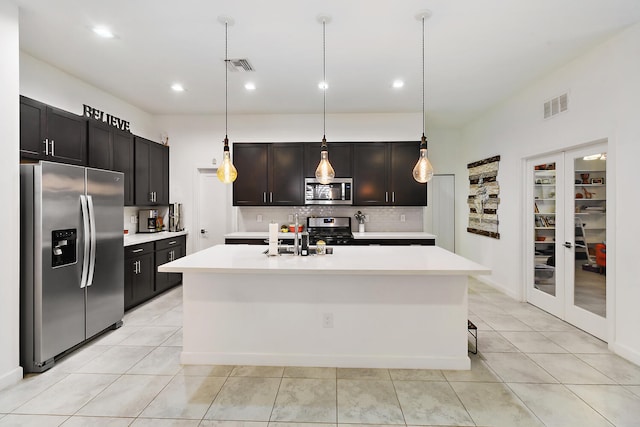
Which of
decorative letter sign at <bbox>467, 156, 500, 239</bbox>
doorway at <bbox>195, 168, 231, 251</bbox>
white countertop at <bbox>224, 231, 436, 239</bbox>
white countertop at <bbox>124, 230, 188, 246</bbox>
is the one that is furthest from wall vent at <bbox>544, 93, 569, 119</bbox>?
white countertop at <bbox>124, 230, 188, 246</bbox>

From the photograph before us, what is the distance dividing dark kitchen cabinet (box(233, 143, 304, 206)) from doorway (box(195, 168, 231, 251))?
38cm

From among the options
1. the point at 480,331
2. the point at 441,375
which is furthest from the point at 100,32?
the point at 480,331

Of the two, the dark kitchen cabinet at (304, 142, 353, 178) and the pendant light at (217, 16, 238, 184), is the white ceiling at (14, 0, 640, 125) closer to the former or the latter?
the pendant light at (217, 16, 238, 184)

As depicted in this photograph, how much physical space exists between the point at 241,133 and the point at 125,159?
182 cm

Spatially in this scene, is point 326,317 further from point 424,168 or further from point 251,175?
point 251,175

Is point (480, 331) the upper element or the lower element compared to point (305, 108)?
lower

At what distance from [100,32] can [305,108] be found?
280 centimetres

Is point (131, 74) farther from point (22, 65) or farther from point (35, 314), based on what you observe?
point (35, 314)

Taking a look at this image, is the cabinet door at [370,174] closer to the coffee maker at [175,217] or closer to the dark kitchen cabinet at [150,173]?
the coffee maker at [175,217]

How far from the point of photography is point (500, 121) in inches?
187

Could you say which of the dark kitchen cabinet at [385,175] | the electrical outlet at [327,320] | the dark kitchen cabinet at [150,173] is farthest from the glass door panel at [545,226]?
the dark kitchen cabinet at [150,173]

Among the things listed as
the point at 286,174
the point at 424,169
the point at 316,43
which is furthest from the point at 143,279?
the point at 424,169

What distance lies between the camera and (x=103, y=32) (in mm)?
2842

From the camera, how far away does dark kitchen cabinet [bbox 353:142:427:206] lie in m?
5.09
